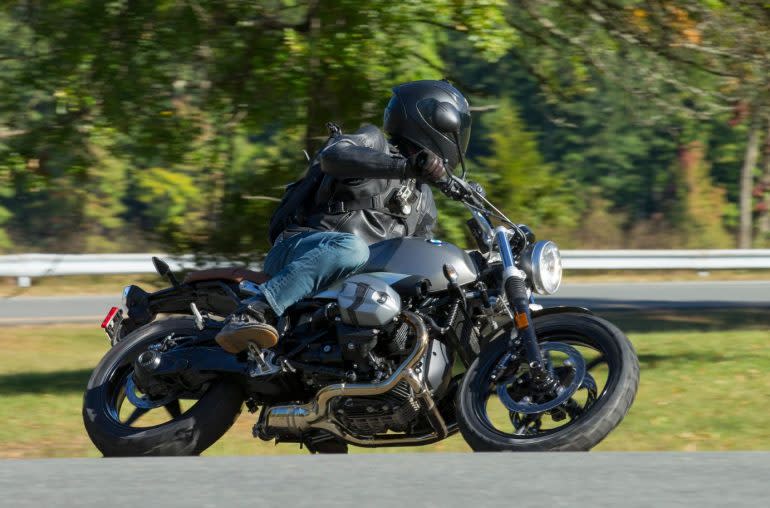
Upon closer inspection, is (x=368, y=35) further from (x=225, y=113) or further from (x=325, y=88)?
(x=225, y=113)

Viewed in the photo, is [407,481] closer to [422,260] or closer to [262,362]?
[422,260]

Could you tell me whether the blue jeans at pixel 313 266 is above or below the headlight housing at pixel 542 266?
below

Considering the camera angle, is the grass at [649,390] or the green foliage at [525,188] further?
the green foliage at [525,188]

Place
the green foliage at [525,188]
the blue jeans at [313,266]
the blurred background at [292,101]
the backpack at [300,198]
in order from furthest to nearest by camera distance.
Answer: the green foliage at [525,188] < the blurred background at [292,101] < the backpack at [300,198] < the blue jeans at [313,266]

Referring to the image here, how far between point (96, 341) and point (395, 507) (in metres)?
9.23

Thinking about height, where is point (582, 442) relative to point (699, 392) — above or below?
above

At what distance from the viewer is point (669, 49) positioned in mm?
10375

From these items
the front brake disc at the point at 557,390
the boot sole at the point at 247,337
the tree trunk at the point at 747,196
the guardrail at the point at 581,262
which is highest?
the front brake disc at the point at 557,390

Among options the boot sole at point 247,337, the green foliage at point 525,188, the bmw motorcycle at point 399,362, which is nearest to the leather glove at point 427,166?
the bmw motorcycle at point 399,362

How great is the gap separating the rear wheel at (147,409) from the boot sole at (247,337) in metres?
0.24

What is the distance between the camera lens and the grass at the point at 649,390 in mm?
6984

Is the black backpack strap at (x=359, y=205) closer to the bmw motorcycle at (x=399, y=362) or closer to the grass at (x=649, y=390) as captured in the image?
the bmw motorcycle at (x=399, y=362)

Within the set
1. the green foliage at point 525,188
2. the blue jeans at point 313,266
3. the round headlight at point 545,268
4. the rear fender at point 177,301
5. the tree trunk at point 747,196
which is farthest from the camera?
the tree trunk at point 747,196

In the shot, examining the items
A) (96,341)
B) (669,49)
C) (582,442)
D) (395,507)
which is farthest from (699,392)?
(96,341)
